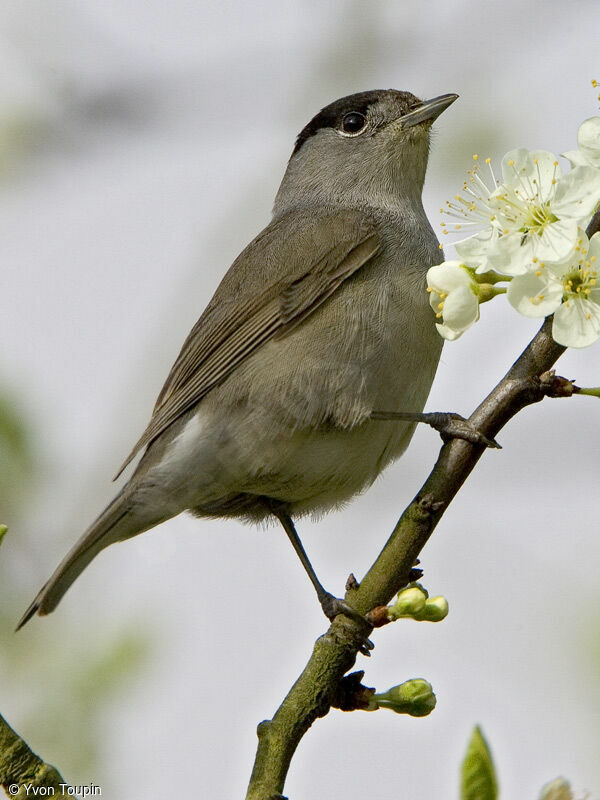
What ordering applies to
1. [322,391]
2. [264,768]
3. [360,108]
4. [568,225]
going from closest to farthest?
[568,225]
[264,768]
[322,391]
[360,108]

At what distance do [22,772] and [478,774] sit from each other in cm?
102

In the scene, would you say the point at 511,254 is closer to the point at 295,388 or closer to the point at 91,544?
the point at 295,388

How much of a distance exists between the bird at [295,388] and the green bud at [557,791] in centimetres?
219

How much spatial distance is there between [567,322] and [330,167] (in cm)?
370

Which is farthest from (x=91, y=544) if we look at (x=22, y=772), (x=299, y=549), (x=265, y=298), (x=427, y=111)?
(x=427, y=111)

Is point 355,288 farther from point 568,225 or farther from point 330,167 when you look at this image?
point 568,225

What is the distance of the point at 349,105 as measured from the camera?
6.01 metres

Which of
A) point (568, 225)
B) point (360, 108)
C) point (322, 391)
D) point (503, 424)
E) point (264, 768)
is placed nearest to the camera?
point (568, 225)

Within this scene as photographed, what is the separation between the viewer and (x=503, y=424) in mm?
2787

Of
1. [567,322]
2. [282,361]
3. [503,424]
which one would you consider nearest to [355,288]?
[282,361]

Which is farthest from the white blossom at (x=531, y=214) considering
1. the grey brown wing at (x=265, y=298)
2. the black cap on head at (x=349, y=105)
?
the black cap on head at (x=349, y=105)

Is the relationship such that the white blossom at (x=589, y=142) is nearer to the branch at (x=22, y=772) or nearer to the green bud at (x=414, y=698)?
the green bud at (x=414, y=698)

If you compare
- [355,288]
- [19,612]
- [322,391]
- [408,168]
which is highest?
[408,168]

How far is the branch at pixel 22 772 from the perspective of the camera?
2.11 metres
